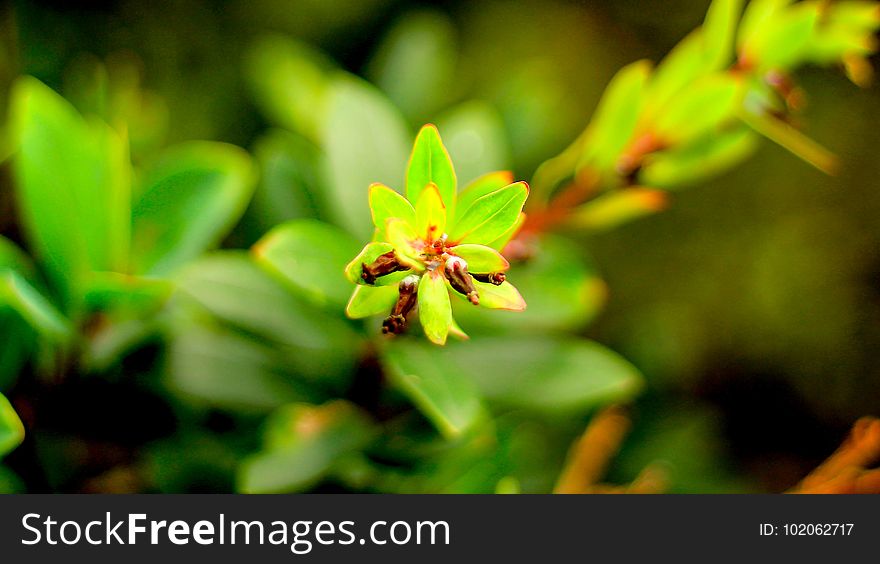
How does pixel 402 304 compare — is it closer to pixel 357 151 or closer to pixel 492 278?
pixel 492 278

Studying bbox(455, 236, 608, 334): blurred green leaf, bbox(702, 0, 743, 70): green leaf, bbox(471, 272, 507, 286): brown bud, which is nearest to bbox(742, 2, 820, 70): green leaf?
bbox(702, 0, 743, 70): green leaf

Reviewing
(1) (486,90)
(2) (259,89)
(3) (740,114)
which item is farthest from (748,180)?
(2) (259,89)

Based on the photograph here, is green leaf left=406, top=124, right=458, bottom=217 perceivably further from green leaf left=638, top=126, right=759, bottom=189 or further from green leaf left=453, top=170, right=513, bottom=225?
green leaf left=638, top=126, right=759, bottom=189

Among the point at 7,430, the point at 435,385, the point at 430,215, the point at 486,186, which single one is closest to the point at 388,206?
the point at 430,215

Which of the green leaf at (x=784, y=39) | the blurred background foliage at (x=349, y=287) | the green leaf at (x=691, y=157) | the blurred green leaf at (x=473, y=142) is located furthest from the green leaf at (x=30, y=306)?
the green leaf at (x=784, y=39)

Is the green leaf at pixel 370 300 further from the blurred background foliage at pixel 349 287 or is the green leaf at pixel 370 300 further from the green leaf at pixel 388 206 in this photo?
the blurred background foliage at pixel 349 287
